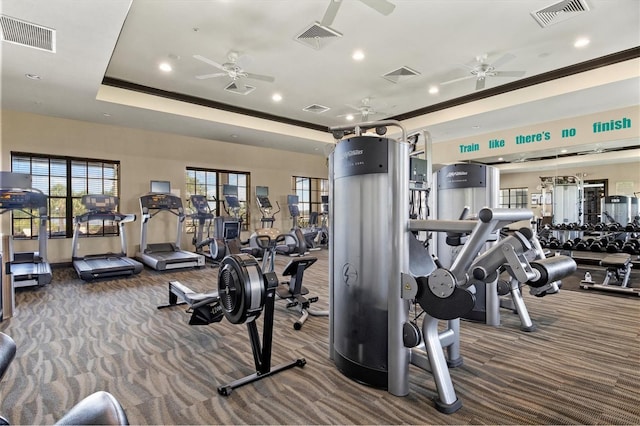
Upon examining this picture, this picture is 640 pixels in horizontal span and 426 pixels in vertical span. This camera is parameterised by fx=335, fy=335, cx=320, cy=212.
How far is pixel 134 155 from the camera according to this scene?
792 centimetres

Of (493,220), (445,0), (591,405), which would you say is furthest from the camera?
(445,0)

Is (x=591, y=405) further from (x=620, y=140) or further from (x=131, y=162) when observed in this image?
(x=131, y=162)

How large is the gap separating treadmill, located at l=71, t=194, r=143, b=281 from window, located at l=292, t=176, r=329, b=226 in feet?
18.4

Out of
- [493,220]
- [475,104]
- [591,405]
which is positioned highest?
[475,104]

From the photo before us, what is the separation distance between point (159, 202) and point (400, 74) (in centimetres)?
556

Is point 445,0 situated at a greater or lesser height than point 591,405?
greater

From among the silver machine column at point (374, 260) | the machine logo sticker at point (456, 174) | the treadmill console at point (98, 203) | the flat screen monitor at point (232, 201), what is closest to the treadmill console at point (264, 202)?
Answer: the flat screen monitor at point (232, 201)

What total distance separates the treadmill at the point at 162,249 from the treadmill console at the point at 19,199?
6.74ft

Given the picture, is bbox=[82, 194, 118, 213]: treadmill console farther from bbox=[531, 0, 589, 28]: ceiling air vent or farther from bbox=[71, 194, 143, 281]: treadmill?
bbox=[531, 0, 589, 28]: ceiling air vent

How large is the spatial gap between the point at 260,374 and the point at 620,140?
299 inches

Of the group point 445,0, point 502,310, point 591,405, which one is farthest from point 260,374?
point 445,0

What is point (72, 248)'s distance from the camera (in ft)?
23.1

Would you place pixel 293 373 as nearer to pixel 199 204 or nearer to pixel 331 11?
pixel 331 11

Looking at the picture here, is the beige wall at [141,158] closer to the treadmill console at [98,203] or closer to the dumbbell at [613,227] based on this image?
the dumbbell at [613,227]
